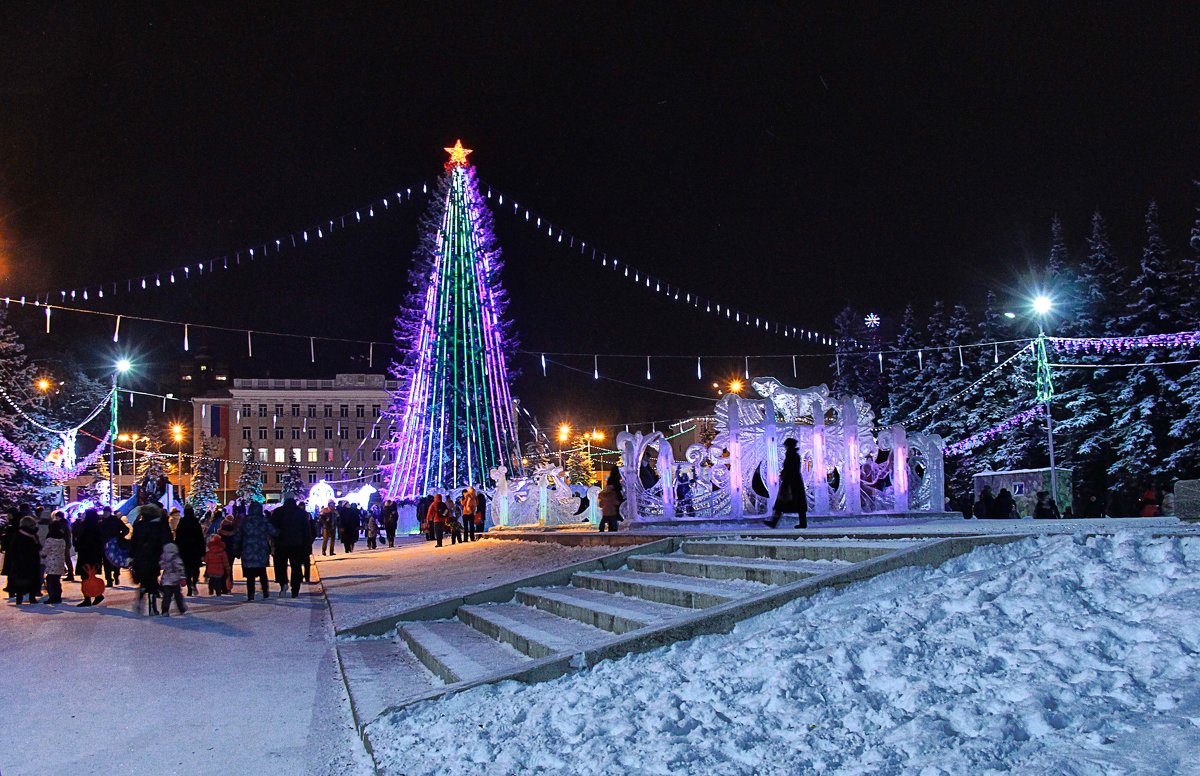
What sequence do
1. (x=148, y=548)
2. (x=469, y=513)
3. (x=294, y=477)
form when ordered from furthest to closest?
1. (x=294, y=477)
2. (x=469, y=513)
3. (x=148, y=548)

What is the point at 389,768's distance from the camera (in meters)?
5.58

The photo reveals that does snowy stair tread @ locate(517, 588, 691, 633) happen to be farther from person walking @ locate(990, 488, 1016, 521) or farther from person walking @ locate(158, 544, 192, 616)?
person walking @ locate(990, 488, 1016, 521)

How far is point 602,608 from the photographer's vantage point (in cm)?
923

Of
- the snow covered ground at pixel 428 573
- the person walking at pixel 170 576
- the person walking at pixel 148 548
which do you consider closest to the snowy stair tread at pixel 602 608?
the snow covered ground at pixel 428 573

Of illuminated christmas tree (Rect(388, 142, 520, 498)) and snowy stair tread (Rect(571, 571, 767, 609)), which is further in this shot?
illuminated christmas tree (Rect(388, 142, 520, 498))

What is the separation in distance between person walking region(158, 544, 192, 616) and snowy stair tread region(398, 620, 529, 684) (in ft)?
16.3

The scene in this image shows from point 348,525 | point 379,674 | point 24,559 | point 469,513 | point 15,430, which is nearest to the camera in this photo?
point 379,674

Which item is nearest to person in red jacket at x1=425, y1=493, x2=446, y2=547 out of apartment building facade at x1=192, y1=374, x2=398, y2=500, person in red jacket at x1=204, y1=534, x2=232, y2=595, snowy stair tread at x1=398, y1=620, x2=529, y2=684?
person in red jacket at x1=204, y1=534, x2=232, y2=595

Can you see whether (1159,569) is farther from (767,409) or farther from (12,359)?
(12,359)

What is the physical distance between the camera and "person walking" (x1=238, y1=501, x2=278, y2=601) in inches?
625

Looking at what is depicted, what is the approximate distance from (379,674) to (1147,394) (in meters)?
31.0

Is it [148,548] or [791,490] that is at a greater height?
[791,490]

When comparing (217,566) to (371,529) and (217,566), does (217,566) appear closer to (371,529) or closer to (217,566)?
(217,566)

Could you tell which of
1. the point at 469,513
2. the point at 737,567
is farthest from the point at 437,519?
the point at 737,567
